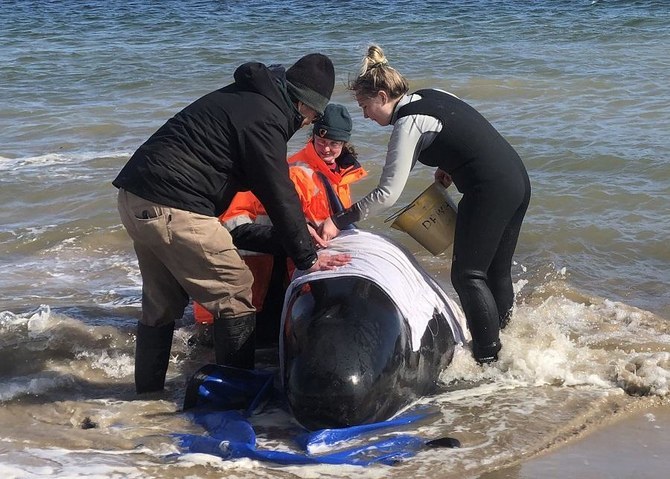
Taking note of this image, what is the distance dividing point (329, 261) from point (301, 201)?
505 millimetres

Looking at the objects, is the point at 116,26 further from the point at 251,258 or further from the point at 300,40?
the point at 251,258

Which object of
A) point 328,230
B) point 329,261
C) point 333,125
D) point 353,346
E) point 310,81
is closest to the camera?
point 353,346

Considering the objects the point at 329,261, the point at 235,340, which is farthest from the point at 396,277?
the point at 235,340

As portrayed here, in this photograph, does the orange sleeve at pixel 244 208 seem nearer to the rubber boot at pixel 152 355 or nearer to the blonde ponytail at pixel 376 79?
the rubber boot at pixel 152 355

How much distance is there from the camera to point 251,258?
19.1 ft

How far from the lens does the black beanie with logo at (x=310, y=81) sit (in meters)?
4.91

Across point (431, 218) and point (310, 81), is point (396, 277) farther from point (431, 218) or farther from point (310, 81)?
point (310, 81)

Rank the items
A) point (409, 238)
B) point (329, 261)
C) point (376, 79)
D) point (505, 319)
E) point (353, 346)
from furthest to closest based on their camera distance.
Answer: point (409, 238), point (505, 319), point (329, 261), point (376, 79), point (353, 346)

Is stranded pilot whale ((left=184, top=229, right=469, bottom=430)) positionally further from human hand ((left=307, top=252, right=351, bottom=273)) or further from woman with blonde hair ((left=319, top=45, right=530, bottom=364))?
woman with blonde hair ((left=319, top=45, right=530, bottom=364))

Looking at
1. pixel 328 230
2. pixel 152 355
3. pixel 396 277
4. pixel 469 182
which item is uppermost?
pixel 469 182

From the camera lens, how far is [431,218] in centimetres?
577

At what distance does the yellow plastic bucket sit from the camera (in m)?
5.75

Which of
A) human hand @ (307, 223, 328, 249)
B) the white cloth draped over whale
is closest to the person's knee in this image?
the white cloth draped over whale

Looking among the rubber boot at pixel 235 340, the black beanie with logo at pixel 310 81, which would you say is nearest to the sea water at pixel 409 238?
the rubber boot at pixel 235 340
